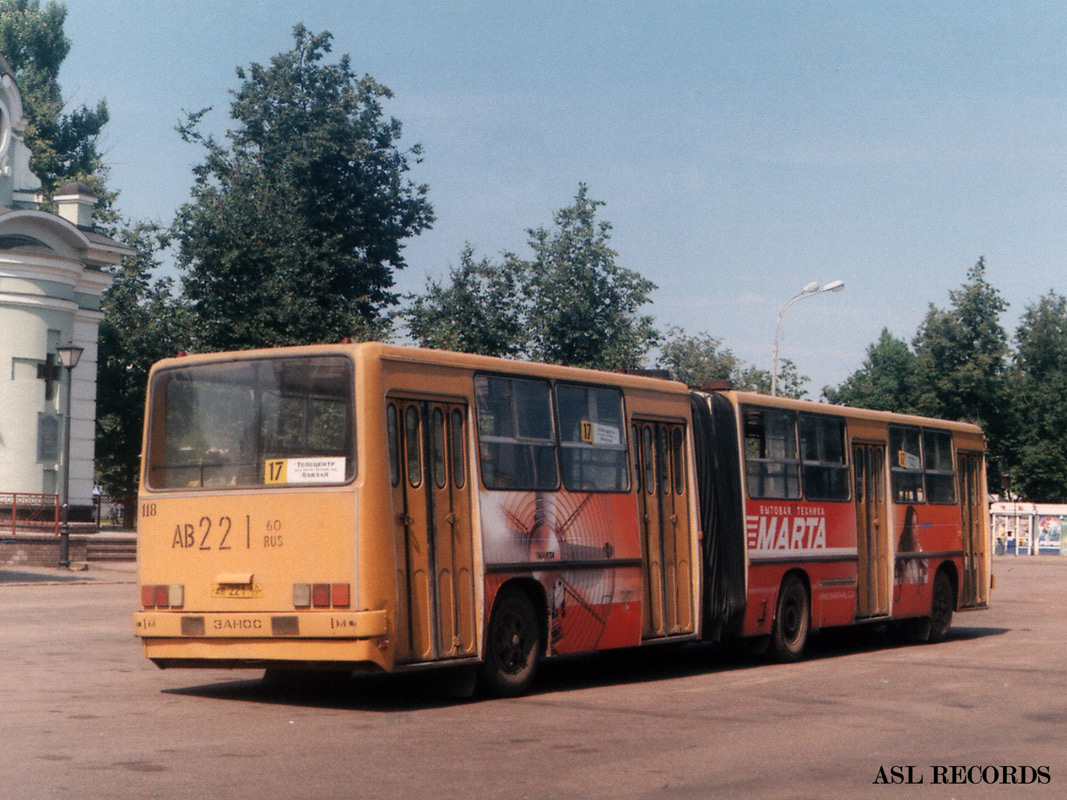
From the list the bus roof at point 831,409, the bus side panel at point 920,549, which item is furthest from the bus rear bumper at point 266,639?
the bus side panel at point 920,549

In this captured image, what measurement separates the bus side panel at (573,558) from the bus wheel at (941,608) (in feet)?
24.8

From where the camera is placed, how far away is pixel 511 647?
41.3ft

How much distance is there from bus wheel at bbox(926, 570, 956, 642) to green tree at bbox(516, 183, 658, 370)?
91.4 ft

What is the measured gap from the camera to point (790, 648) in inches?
666

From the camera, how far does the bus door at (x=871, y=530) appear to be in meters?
18.4

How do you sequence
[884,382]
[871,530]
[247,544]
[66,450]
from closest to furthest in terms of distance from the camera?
[247,544] → [871,530] → [66,450] → [884,382]

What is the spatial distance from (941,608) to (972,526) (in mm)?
1567

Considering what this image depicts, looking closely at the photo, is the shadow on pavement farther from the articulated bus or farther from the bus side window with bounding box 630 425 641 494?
the bus side window with bounding box 630 425 641 494

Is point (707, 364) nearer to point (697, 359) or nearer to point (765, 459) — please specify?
point (697, 359)

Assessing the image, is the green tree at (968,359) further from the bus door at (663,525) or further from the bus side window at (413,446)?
the bus side window at (413,446)

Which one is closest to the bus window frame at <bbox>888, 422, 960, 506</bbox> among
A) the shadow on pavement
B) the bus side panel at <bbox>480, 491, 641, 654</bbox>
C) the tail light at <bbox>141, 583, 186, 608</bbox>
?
the shadow on pavement

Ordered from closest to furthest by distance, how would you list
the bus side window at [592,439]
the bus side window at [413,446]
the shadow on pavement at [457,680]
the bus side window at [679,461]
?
the bus side window at [413,446] < the shadow on pavement at [457,680] < the bus side window at [592,439] < the bus side window at [679,461]

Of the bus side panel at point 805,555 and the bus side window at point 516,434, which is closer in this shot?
the bus side window at point 516,434

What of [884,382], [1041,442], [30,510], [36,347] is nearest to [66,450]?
[30,510]
